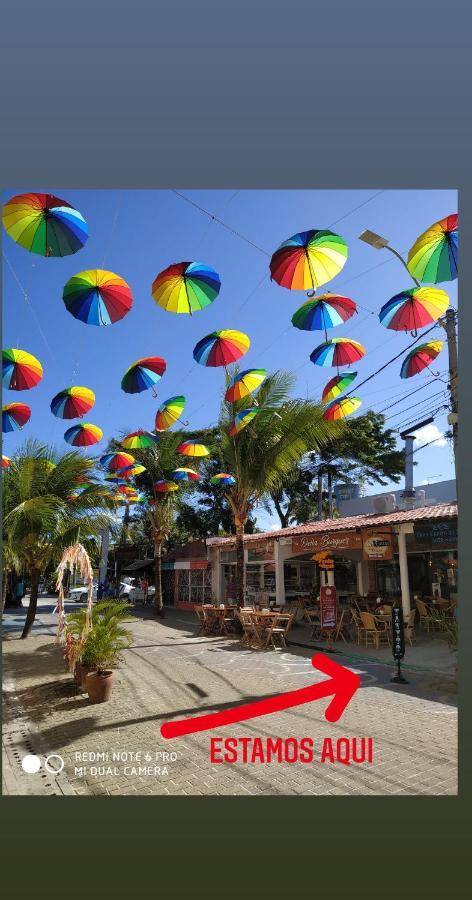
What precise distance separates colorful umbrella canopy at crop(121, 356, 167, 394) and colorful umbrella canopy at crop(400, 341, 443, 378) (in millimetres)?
3015

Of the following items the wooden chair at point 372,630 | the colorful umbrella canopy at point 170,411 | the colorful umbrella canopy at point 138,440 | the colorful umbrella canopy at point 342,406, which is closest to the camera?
the colorful umbrella canopy at point 170,411

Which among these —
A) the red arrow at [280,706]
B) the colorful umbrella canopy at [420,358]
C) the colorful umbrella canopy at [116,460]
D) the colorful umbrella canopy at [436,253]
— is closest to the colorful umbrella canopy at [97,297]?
the colorful umbrella canopy at [436,253]

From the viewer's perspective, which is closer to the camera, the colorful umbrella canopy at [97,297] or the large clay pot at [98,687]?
the colorful umbrella canopy at [97,297]

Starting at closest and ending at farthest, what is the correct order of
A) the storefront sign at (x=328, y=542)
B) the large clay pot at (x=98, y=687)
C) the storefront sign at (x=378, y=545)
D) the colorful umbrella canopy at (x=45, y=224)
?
the colorful umbrella canopy at (x=45, y=224) → the large clay pot at (x=98, y=687) → the storefront sign at (x=378, y=545) → the storefront sign at (x=328, y=542)

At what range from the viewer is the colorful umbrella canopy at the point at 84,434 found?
26.4 feet

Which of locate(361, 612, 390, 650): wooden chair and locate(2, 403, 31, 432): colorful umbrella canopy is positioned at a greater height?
locate(2, 403, 31, 432): colorful umbrella canopy

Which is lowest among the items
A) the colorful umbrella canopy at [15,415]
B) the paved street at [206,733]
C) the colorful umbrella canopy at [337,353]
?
the paved street at [206,733]

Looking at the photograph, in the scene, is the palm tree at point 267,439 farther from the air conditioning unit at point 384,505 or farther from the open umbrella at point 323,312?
the open umbrella at point 323,312

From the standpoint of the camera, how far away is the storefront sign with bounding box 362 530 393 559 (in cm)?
1192

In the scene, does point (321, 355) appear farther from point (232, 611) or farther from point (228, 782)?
point (232, 611)

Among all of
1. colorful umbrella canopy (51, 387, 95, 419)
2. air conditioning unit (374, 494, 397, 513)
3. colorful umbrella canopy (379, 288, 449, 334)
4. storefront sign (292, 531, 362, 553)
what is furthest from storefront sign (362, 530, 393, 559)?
colorful umbrella canopy (51, 387, 95, 419)

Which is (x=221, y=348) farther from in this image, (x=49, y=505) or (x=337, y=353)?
(x=49, y=505)

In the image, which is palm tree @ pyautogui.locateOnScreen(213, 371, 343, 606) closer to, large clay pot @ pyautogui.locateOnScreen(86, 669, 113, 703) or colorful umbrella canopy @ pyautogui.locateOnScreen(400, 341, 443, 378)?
colorful umbrella canopy @ pyautogui.locateOnScreen(400, 341, 443, 378)

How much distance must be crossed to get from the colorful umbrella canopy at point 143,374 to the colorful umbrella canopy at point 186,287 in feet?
3.02
